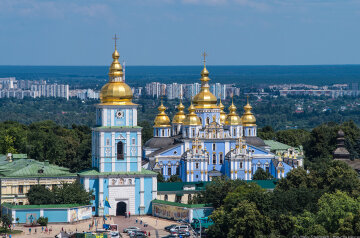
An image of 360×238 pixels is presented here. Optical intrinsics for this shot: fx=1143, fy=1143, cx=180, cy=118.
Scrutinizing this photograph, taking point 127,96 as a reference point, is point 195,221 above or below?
below

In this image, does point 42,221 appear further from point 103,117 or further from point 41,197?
point 103,117

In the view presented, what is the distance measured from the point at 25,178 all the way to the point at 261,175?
14657mm

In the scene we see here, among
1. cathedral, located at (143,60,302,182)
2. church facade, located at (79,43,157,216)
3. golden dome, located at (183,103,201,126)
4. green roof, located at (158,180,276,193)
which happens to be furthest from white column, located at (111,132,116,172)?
golden dome, located at (183,103,201,126)

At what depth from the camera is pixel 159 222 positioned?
48.0 meters

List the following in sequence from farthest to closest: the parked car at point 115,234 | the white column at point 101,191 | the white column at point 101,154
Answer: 1. the white column at point 101,154
2. the white column at point 101,191
3. the parked car at point 115,234

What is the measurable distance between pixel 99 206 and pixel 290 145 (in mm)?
27478

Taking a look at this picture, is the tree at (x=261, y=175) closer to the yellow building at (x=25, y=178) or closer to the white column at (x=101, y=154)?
the yellow building at (x=25, y=178)

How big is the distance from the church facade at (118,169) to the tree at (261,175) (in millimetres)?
10502

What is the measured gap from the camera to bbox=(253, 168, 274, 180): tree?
197ft

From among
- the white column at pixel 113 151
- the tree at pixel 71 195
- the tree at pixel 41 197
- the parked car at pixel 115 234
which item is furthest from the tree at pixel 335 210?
the tree at pixel 41 197

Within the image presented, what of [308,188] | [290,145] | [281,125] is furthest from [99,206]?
[281,125]

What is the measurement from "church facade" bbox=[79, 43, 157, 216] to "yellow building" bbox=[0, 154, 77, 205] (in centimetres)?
162

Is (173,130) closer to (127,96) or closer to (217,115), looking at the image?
(217,115)

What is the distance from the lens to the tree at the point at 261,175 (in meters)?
59.9
